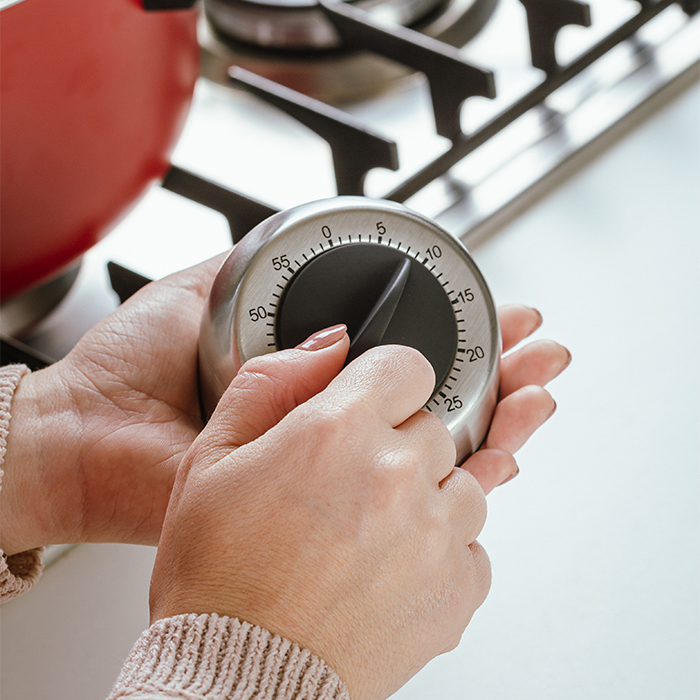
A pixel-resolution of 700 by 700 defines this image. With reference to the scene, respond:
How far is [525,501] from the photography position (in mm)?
581

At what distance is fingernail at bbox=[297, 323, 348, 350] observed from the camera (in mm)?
472

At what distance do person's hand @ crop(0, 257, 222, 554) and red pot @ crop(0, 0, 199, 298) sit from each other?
0.08m

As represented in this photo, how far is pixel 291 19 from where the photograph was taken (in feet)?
2.77

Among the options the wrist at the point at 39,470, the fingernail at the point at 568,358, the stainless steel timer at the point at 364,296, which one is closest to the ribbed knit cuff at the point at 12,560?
the wrist at the point at 39,470

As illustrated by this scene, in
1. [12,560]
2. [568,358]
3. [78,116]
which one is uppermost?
[78,116]

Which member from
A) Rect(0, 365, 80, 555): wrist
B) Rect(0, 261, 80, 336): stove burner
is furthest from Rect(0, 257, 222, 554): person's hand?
Rect(0, 261, 80, 336): stove burner

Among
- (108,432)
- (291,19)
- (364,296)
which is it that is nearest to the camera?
(364,296)

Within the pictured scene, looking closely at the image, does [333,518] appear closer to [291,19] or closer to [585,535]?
[585,535]

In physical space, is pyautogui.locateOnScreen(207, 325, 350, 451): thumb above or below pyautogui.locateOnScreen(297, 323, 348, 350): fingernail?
below

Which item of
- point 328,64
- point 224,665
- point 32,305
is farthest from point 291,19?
point 224,665

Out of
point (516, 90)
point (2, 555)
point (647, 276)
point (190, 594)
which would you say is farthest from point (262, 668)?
point (516, 90)

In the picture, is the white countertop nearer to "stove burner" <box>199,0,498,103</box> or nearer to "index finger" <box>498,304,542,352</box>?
"index finger" <box>498,304,542,352</box>

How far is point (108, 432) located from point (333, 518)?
24cm

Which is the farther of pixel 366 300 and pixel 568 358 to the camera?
pixel 568 358
